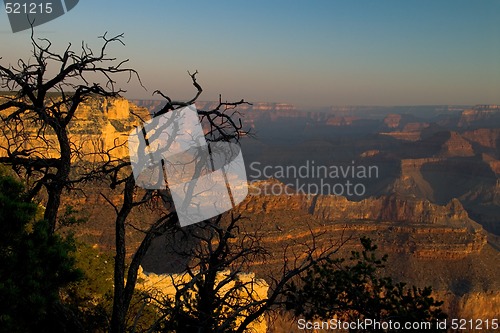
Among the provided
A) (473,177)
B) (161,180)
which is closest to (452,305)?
(161,180)

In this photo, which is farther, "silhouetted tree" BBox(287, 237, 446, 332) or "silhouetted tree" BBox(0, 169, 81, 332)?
"silhouetted tree" BBox(287, 237, 446, 332)

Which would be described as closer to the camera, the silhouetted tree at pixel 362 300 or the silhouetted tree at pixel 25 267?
the silhouetted tree at pixel 25 267

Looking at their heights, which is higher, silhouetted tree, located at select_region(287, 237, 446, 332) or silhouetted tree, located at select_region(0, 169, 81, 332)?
silhouetted tree, located at select_region(0, 169, 81, 332)

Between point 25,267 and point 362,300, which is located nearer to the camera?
point 25,267

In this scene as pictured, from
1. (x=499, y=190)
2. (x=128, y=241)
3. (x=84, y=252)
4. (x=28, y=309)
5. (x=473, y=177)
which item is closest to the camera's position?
(x=28, y=309)

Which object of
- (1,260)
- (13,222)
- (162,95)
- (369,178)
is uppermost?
(162,95)

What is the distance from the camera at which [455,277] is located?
5238cm

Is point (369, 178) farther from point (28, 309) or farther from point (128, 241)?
point (28, 309)

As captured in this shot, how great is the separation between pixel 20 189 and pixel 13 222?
2.94ft

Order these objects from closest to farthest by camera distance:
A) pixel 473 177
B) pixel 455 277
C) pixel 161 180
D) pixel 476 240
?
pixel 161 180, pixel 455 277, pixel 476 240, pixel 473 177

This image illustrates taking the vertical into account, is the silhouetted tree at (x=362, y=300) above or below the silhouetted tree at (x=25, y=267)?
below

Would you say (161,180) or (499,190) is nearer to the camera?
(161,180)

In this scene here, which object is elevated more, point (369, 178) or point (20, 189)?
point (20, 189)

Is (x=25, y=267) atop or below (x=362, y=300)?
atop
